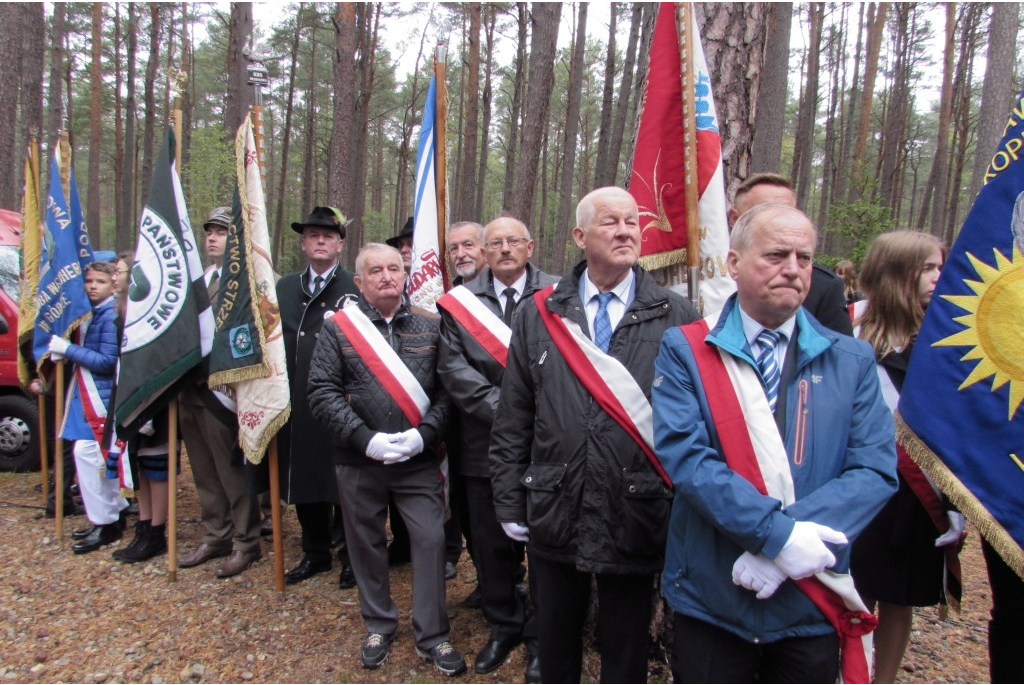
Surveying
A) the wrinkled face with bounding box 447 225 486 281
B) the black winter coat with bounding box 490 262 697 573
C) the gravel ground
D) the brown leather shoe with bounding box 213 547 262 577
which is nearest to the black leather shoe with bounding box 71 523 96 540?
the gravel ground

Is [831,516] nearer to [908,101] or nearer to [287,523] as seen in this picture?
[287,523]

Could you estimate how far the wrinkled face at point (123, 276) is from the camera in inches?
215

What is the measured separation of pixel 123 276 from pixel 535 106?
5.24 metres

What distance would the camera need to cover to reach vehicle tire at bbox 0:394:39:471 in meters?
6.80

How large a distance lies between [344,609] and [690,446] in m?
3.08

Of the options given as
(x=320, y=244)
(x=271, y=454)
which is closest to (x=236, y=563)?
(x=271, y=454)

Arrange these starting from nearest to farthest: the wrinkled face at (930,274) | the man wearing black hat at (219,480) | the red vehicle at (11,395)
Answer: the wrinkled face at (930,274) → the man wearing black hat at (219,480) → the red vehicle at (11,395)

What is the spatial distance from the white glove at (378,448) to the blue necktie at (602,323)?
4.60ft

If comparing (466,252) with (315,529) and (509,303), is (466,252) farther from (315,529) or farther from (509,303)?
(315,529)

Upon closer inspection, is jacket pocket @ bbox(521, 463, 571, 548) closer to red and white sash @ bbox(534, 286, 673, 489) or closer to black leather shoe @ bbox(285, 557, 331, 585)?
red and white sash @ bbox(534, 286, 673, 489)

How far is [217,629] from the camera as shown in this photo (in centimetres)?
395

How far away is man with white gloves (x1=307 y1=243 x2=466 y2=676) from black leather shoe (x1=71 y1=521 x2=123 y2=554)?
110 inches

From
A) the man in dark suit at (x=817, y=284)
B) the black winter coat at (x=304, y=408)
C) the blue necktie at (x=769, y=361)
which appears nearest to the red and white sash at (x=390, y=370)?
the black winter coat at (x=304, y=408)

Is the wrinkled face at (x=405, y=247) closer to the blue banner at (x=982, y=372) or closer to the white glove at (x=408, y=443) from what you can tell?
the white glove at (x=408, y=443)
